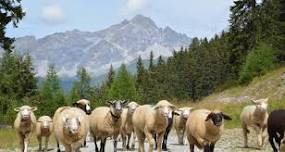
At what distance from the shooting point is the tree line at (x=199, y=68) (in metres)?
67.1

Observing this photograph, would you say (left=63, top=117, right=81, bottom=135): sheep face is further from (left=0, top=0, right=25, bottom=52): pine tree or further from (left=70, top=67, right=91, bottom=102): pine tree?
(left=70, top=67, right=91, bottom=102): pine tree

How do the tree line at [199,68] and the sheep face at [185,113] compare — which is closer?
the sheep face at [185,113]

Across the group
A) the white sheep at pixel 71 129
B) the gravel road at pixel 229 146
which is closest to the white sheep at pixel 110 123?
the gravel road at pixel 229 146

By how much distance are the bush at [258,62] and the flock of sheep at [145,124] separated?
4053 cm

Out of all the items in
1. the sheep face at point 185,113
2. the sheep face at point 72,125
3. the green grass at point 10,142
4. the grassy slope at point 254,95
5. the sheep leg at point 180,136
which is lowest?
the green grass at point 10,142

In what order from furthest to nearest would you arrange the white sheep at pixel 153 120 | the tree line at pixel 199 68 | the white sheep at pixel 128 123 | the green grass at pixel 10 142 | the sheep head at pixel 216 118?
1. the tree line at pixel 199 68
2. the green grass at pixel 10 142
3. the white sheep at pixel 128 123
4. the white sheep at pixel 153 120
5. the sheep head at pixel 216 118

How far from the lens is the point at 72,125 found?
16.1 meters

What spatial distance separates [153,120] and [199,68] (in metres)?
112

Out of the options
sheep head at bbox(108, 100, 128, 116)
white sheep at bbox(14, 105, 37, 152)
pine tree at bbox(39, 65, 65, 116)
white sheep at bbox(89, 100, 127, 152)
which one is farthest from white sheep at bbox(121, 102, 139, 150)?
pine tree at bbox(39, 65, 65, 116)

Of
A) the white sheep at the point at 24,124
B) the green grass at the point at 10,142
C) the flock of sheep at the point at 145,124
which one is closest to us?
the flock of sheep at the point at 145,124

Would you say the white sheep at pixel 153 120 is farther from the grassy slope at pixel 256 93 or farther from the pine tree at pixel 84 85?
the pine tree at pixel 84 85

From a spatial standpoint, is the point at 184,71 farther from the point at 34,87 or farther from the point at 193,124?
the point at 193,124

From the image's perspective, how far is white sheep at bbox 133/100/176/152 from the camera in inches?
744

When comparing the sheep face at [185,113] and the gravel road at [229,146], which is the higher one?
the sheep face at [185,113]
